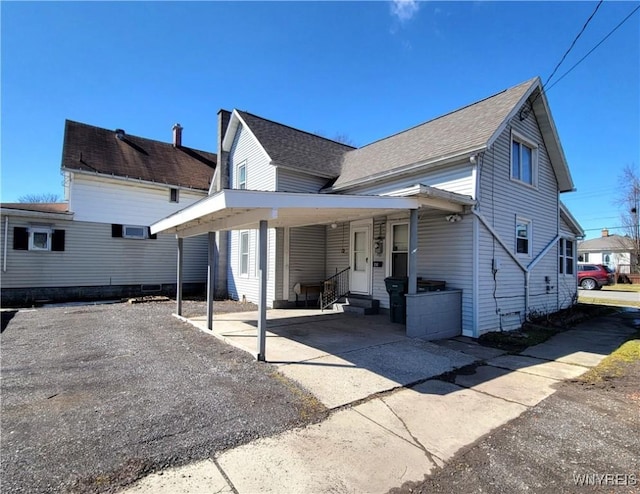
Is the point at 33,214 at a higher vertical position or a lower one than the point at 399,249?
higher

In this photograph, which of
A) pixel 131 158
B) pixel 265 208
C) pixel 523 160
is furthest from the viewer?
pixel 131 158

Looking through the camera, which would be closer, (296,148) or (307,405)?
(307,405)

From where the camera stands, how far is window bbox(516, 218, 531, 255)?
947 cm

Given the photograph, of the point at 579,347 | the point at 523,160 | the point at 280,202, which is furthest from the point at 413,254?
the point at 523,160

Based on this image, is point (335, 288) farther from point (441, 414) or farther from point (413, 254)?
point (441, 414)

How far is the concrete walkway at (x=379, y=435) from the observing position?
2.59 meters

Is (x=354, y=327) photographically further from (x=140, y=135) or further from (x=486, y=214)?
(x=140, y=135)

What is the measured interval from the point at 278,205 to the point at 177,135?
1641 cm

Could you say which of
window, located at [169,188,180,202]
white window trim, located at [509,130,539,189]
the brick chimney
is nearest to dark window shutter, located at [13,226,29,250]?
window, located at [169,188,180,202]

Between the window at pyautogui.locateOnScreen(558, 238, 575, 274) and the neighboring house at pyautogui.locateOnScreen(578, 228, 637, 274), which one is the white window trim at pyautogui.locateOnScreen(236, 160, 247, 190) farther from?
the neighboring house at pyautogui.locateOnScreen(578, 228, 637, 274)

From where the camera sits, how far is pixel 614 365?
576 cm

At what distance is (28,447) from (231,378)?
2.26m

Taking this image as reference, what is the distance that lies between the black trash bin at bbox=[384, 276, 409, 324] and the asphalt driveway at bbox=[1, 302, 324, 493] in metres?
4.07

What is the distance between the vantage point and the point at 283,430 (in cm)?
336
